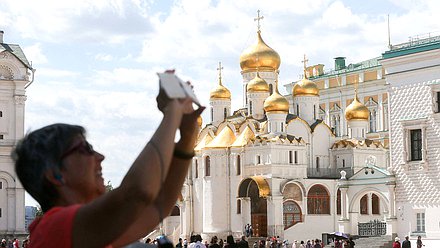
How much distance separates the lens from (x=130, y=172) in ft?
7.53

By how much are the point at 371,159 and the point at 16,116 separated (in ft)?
58.5

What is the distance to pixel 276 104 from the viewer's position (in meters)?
49.2

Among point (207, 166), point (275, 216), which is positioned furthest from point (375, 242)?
point (207, 166)

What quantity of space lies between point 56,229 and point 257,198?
151 feet

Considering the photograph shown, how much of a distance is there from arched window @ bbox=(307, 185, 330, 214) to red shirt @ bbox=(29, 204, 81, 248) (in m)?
46.0

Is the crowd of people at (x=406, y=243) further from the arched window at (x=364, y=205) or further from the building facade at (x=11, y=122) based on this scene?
the building facade at (x=11, y=122)

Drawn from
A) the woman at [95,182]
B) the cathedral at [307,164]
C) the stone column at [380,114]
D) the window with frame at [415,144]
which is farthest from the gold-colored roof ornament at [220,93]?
the woman at [95,182]

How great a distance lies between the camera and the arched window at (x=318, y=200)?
1897 inches

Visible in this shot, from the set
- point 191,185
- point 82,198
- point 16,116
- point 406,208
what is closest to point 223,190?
point 191,185

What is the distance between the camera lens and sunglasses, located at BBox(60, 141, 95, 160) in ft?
8.37

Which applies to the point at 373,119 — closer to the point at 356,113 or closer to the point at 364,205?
the point at 356,113

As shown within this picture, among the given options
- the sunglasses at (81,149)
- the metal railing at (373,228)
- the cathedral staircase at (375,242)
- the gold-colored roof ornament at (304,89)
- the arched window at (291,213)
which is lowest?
the cathedral staircase at (375,242)

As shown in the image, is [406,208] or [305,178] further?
[305,178]

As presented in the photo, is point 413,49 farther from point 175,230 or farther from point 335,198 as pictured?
point 175,230
